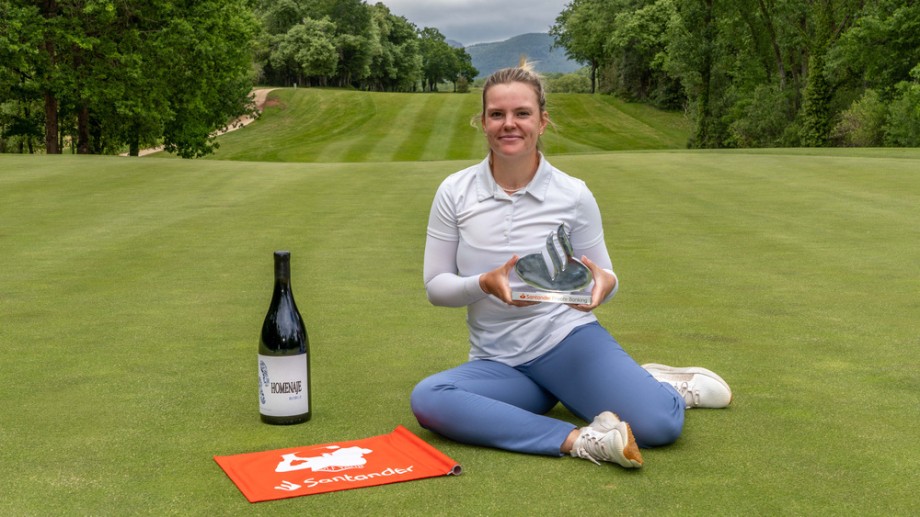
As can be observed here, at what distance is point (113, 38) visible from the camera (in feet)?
116

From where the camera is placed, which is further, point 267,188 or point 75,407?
point 267,188

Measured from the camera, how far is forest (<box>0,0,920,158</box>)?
3431 centimetres

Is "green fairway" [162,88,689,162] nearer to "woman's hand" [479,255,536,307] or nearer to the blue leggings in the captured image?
the blue leggings

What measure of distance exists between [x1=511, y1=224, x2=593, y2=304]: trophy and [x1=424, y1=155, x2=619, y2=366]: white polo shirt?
0.19 m

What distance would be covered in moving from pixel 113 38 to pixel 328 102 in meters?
34.5

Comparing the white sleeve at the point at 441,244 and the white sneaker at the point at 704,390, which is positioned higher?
the white sleeve at the point at 441,244

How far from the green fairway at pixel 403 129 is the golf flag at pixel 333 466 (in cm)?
4293

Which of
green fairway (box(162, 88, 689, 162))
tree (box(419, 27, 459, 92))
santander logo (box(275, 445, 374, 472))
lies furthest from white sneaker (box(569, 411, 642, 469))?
tree (box(419, 27, 459, 92))

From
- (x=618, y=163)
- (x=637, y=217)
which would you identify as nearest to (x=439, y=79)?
(x=618, y=163)

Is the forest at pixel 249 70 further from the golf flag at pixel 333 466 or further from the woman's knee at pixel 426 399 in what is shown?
the golf flag at pixel 333 466

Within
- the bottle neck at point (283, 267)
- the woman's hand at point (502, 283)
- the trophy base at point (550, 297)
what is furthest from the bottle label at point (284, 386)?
the trophy base at point (550, 297)

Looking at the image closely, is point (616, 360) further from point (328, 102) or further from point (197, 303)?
point (328, 102)

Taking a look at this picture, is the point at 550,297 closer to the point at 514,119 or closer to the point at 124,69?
the point at 514,119

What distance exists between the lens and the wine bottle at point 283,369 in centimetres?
459
